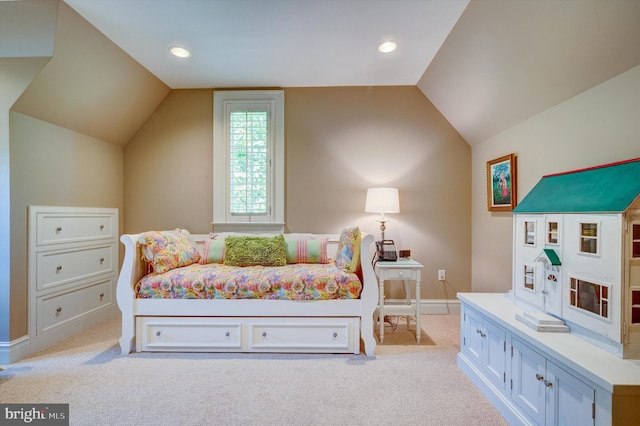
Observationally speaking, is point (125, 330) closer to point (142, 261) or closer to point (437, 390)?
point (142, 261)

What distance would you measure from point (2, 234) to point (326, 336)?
8.21 ft

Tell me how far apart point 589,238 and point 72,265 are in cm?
372

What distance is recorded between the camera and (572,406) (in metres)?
1.09

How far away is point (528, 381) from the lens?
1.33m

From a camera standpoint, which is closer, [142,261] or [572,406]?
[572,406]

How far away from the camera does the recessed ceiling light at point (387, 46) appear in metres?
2.26

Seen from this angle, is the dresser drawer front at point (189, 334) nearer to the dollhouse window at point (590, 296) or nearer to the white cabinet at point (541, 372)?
the white cabinet at point (541, 372)

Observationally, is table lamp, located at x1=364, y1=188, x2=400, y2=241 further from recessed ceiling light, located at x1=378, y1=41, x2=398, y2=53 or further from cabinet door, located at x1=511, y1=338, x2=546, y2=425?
cabinet door, located at x1=511, y1=338, x2=546, y2=425

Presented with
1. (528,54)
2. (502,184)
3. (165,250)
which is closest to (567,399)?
(502,184)

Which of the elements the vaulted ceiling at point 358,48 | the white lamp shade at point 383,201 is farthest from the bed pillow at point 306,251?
the vaulted ceiling at point 358,48

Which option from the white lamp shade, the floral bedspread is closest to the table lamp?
the white lamp shade

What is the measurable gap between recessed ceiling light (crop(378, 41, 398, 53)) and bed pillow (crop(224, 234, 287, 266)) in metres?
1.93

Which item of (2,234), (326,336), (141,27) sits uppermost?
(141,27)

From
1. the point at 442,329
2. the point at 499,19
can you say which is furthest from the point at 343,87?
the point at 442,329
